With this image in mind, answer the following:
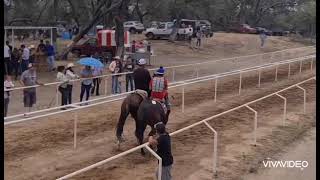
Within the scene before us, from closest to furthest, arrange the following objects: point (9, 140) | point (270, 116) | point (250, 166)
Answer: point (250, 166)
point (9, 140)
point (270, 116)

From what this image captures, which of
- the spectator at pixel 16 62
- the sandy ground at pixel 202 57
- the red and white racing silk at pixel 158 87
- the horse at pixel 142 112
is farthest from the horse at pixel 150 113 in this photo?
the spectator at pixel 16 62

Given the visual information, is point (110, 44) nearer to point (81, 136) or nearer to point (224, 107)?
point (224, 107)

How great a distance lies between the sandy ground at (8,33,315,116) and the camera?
18.0m

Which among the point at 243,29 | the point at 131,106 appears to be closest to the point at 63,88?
the point at 131,106

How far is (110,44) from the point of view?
102 ft

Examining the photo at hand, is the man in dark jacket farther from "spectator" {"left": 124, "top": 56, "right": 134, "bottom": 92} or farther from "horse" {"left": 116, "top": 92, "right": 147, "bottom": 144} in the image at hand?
"spectator" {"left": 124, "top": 56, "right": 134, "bottom": 92}

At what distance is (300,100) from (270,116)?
363 centimetres

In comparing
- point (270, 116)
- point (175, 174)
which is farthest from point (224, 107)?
point (175, 174)

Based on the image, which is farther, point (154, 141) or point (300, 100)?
point (300, 100)

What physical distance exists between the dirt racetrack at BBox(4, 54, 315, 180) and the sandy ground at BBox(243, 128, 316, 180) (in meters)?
0.28

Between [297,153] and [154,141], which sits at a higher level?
[154,141]

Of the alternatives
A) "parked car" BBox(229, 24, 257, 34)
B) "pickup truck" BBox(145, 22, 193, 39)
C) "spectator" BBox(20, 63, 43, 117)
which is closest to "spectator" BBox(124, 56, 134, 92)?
"spectator" BBox(20, 63, 43, 117)

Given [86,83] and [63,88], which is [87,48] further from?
[63,88]

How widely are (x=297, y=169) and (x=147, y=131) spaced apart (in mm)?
3540
